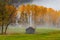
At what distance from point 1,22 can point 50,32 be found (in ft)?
3.72

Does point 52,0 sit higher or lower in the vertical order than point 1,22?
higher

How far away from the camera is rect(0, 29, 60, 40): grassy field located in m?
6.09

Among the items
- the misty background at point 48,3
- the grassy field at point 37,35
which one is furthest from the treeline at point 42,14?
the grassy field at point 37,35

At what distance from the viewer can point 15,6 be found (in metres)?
6.23

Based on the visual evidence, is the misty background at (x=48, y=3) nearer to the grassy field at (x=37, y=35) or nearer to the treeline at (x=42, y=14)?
the treeline at (x=42, y=14)

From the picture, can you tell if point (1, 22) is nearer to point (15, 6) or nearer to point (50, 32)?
point (15, 6)

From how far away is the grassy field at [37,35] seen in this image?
20.0 ft

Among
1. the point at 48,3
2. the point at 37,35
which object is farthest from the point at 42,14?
the point at 37,35

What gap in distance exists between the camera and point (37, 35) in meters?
6.14

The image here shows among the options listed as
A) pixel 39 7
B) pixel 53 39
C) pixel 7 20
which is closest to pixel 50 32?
pixel 53 39

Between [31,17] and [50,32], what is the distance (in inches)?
21.4

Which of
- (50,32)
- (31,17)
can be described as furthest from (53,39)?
(31,17)

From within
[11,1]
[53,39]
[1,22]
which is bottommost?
[53,39]

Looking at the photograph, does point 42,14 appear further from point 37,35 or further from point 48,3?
point 37,35
